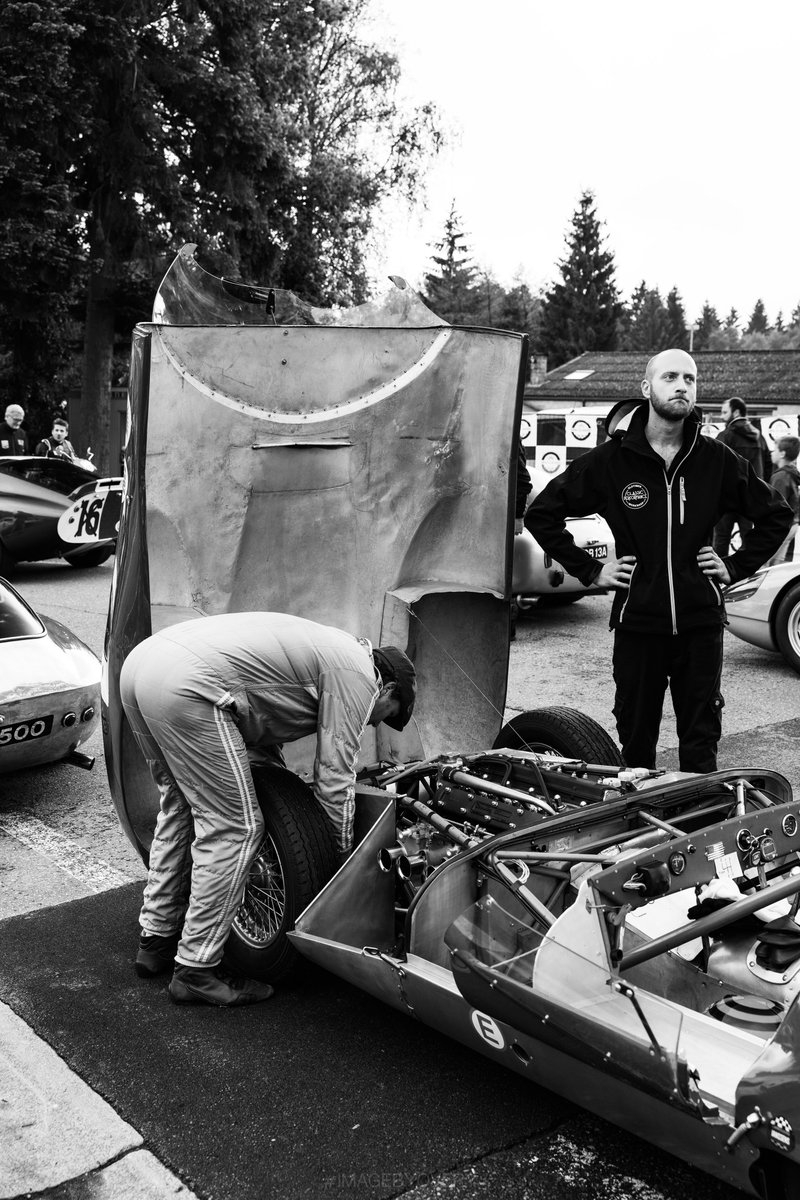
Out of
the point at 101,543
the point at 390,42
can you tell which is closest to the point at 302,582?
the point at 101,543

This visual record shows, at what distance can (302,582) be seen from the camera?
5.01 m

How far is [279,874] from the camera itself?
357 cm

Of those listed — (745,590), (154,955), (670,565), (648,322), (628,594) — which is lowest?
(154,955)

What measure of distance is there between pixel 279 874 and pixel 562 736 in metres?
1.36

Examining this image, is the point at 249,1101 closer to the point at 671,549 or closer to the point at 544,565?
the point at 671,549

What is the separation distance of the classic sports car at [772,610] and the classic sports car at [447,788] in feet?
12.8

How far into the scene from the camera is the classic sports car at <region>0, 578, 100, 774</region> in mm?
5242

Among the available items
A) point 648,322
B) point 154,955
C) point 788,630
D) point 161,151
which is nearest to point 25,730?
point 154,955

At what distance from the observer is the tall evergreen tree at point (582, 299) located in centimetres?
6025

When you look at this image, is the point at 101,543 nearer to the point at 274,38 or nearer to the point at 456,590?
the point at 456,590

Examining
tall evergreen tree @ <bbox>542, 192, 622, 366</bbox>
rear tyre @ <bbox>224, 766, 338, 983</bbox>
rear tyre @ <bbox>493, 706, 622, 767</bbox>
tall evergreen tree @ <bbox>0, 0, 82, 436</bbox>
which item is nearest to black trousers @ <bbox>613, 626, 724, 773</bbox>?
rear tyre @ <bbox>493, 706, 622, 767</bbox>

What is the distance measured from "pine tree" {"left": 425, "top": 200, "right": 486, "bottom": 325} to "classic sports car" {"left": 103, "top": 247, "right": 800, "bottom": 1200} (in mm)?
58475

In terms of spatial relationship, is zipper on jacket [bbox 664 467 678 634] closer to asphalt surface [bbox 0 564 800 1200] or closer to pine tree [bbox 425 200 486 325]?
asphalt surface [bbox 0 564 800 1200]

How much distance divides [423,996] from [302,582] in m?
2.44
